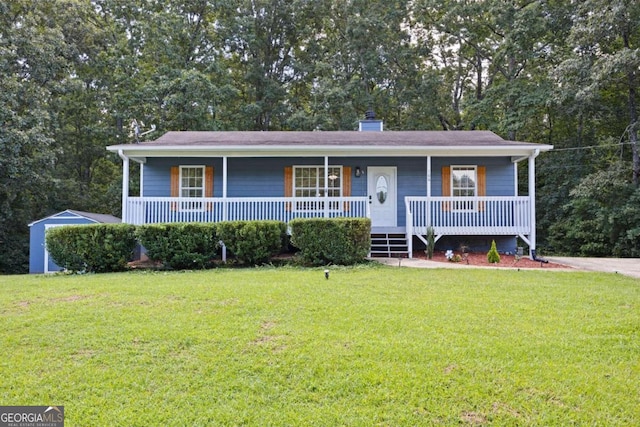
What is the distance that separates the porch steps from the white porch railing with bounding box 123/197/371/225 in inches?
34.1

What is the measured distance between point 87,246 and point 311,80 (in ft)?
53.6

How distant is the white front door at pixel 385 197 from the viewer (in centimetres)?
1154

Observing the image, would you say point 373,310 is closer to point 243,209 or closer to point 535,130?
point 243,209

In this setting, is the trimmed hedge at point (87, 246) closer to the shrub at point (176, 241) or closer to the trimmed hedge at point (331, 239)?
the shrub at point (176, 241)

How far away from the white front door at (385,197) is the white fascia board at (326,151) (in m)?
0.90

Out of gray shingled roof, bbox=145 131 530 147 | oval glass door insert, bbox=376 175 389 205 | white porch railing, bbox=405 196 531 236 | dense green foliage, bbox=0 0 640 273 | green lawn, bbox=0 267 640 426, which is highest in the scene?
dense green foliage, bbox=0 0 640 273

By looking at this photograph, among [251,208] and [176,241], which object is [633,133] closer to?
[251,208]


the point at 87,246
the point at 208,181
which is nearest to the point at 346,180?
the point at 208,181

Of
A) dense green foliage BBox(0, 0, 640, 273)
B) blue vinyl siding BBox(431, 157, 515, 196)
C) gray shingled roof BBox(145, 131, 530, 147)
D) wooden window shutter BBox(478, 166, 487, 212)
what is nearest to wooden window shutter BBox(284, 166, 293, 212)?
gray shingled roof BBox(145, 131, 530, 147)

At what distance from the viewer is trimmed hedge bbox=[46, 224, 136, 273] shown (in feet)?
26.2

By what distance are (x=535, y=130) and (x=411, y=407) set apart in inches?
773

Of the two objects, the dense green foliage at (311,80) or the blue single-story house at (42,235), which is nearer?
the blue single-story house at (42,235)

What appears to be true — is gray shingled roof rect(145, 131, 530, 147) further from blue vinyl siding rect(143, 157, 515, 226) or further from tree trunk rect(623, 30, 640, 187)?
tree trunk rect(623, 30, 640, 187)

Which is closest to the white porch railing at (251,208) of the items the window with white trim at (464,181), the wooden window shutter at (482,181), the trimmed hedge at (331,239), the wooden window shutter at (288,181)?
the wooden window shutter at (288,181)
